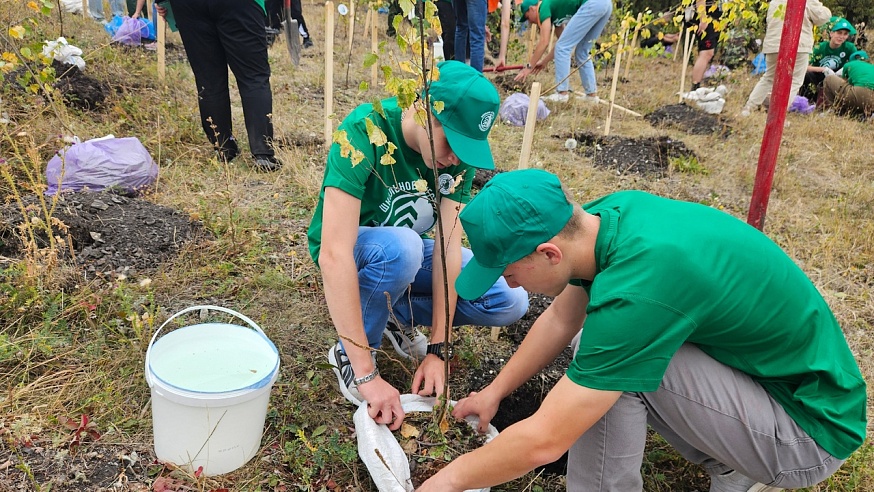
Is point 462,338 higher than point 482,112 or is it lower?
lower

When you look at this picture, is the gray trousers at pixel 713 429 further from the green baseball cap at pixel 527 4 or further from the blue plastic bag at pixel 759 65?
the blue plastic bag at pixel 759 65

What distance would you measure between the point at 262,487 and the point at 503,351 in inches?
42.8

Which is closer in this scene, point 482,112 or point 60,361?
point 482,112

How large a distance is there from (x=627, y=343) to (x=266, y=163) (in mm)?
2931

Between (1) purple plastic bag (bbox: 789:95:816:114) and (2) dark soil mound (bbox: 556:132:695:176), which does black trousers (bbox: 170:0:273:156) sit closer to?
(2) dark soil mound (bbox: 556:132:695:176)

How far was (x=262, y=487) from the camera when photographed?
163cm

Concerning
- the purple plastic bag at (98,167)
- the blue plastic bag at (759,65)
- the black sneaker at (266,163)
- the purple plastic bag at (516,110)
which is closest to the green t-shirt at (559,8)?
the purple plastic bag at (516,110)

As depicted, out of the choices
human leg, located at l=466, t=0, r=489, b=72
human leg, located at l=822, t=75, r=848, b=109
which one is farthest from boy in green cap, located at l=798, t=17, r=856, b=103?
human leg, located at l=466, t=0, r=489, b=72

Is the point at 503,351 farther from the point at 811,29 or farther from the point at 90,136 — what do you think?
the point at 811,29

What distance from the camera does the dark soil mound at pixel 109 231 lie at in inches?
96.0

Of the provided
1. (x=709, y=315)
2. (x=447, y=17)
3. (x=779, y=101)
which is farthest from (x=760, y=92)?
(x=709, y=315)

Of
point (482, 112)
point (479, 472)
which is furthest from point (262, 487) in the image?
point (482, 112)

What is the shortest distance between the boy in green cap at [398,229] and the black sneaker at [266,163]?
180 centimetres

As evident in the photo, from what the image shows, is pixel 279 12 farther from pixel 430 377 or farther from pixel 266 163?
pixel 430 377
